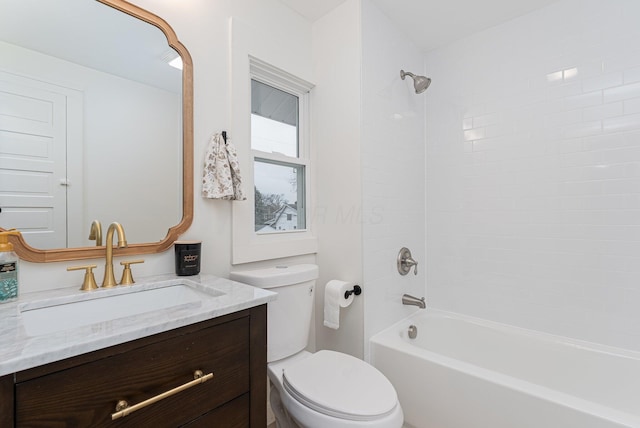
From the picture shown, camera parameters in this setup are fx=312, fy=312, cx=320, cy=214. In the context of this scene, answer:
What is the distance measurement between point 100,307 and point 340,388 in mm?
930

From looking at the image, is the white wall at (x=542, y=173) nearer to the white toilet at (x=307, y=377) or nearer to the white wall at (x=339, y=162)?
the white wall at (x=339, y=162)

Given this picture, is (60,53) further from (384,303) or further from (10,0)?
(384,303)

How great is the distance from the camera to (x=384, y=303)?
6.49ft

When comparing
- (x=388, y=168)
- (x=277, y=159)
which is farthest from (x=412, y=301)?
(x=277, y=159)

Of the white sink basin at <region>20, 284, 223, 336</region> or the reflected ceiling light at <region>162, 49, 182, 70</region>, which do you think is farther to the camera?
the reflected ceiling light at <region>162, 49, 182, 70</region>

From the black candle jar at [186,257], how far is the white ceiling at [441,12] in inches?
60.7

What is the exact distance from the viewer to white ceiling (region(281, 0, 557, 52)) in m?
1.88

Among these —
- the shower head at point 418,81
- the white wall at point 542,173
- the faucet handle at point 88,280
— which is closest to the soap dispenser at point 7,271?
Answer: the faucet handle at point 88,280

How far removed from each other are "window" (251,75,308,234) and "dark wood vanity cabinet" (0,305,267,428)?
2.98 ft

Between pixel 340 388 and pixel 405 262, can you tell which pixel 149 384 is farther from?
pixel 405 262

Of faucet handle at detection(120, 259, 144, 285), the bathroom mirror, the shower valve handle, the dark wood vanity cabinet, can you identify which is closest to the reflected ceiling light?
the bathroom mirror

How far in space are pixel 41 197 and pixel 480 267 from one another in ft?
7.98

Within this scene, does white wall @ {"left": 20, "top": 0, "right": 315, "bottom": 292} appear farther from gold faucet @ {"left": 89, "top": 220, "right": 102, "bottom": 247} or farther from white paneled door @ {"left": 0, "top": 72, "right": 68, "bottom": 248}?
white paneled door @ {"left": 0, "top": 72, "right": 68, "bottom": 248}

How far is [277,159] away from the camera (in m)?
1.89
